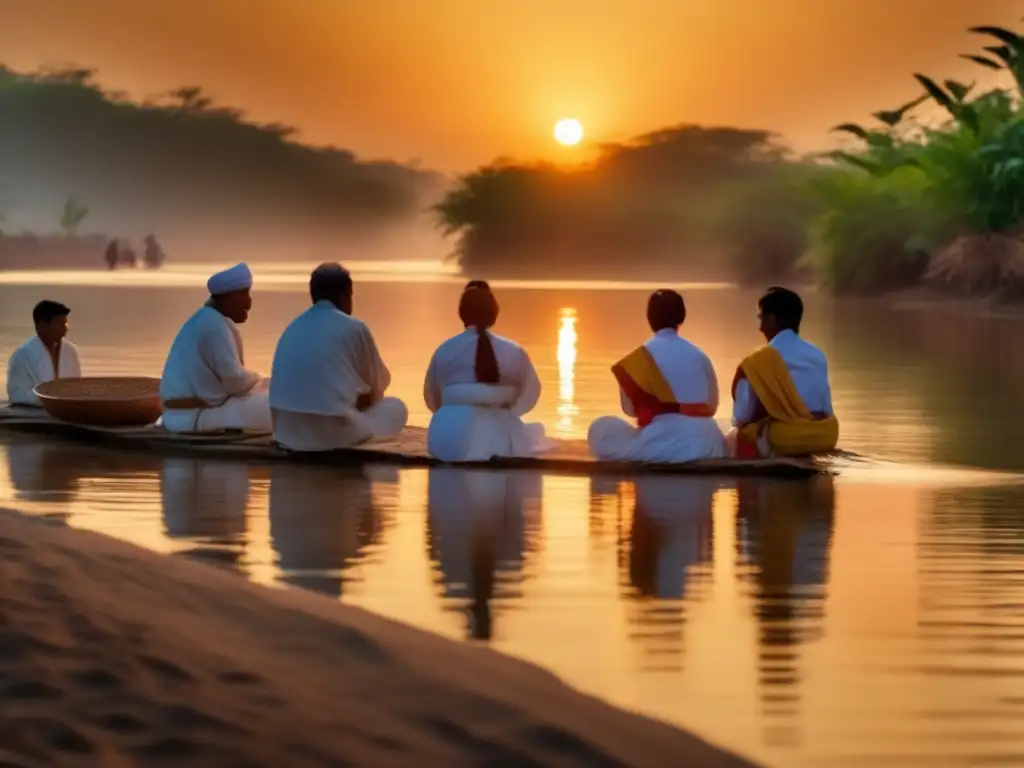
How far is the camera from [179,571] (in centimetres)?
428

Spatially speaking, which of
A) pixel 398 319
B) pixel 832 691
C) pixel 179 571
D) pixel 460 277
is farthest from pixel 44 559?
pixel 460 277

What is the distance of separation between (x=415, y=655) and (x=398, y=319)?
15079 mm

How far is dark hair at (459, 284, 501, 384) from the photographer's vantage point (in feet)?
22.5

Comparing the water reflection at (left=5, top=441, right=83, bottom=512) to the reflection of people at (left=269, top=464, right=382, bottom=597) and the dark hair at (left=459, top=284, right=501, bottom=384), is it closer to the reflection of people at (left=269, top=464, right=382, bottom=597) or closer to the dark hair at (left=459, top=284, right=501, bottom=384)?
the reflection of people at (left=269, top=464, right=382, bottom=597)

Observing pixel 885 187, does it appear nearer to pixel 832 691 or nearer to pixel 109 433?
pixel 109 433

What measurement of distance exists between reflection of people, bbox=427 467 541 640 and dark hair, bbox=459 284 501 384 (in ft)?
1.30

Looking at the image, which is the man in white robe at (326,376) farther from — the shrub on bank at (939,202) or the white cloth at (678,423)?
the shrub on bank at (939,202)

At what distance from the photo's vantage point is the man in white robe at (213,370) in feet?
24.2

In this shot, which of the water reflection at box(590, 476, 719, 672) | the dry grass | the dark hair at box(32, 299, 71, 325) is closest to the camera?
the water reflection at box(590, 476, 719, 672)

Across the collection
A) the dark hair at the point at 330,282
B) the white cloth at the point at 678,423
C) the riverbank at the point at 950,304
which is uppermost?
the riverbank at the point at 950,304

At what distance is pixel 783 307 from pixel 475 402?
120 cm

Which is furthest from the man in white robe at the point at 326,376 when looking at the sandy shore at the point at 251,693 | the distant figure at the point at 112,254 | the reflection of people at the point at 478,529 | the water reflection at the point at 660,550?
the distant figure at the point at 112,254

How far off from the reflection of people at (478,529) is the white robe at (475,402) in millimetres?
146

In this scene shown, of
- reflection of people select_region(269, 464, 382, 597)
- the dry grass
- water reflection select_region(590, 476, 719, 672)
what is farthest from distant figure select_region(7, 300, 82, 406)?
the dry grass
